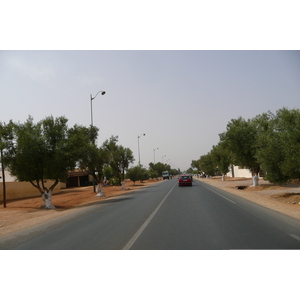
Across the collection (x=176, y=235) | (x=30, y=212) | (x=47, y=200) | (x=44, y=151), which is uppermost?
(x=44, y=151)

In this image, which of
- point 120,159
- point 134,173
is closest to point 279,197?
point 120,159

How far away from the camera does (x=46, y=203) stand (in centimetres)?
2170

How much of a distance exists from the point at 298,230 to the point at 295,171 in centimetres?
938

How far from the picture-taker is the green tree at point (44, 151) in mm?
20641

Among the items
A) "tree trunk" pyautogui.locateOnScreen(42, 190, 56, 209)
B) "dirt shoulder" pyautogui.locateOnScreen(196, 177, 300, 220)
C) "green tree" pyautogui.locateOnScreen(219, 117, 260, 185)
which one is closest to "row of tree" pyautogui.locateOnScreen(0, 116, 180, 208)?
"tree trunk" pyautogui.locateOnScreen(42, 190, 56, 209)

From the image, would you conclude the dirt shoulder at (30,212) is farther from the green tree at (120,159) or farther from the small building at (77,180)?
the small building at (77,180)

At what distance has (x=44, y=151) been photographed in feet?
69.6

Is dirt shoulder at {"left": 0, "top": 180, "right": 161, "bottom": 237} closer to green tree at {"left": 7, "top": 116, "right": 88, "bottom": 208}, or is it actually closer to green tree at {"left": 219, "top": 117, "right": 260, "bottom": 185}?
green tree at {"left": 7, "top": 116, "right": 88, "bottom": 208}

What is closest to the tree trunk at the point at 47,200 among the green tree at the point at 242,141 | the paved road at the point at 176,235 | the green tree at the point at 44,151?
the green tree at the point at 44,151

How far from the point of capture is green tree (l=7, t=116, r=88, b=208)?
813 inches

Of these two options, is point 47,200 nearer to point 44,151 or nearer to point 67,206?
point 67,206

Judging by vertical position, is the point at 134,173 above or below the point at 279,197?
above

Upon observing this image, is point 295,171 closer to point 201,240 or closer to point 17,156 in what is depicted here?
point 201,240

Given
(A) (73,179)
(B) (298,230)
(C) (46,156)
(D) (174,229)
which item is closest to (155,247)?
(D) (174,229)
